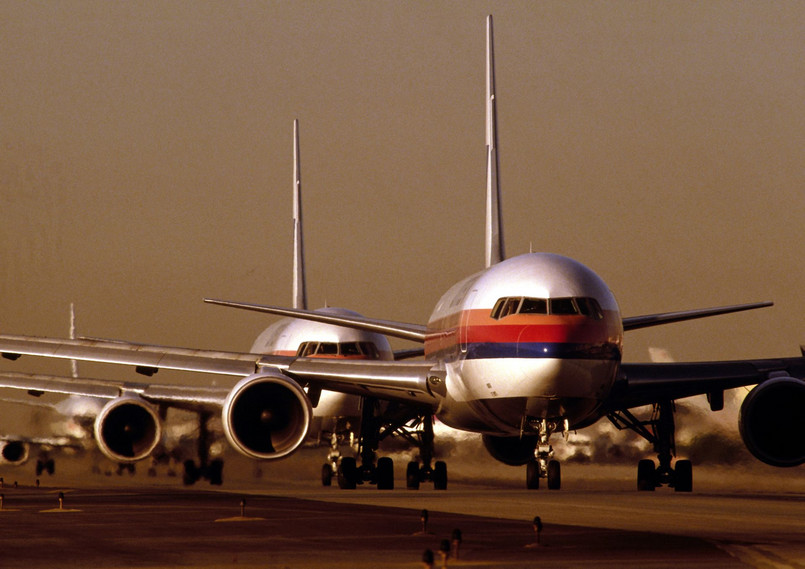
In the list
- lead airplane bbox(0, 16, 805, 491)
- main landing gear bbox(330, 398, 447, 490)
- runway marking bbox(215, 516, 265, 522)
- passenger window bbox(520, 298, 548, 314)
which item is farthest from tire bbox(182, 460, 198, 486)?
runway marking bbox(215, 516, 265, 522)

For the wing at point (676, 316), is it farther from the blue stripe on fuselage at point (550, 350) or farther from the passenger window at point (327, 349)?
the passenger window at point (327, 349)

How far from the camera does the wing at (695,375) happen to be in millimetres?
25234

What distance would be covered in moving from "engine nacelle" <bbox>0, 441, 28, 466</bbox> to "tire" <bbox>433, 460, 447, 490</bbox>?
29380mm

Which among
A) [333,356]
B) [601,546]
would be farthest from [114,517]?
[333,356]

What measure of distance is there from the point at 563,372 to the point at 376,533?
6.13 meters

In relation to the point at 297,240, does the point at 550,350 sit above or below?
below

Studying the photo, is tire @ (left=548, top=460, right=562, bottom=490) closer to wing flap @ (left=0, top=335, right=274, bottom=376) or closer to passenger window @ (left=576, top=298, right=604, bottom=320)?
passenger window @ (left=576, top=298, right=604, bottom=320)

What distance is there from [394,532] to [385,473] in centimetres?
1571

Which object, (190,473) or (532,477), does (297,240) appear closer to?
(190,473)

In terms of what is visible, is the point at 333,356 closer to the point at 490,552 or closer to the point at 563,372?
the point at 563,372

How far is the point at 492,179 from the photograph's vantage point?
3155 cm

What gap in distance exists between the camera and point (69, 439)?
2039 inches

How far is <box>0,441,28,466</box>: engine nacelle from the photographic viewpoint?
5862cm

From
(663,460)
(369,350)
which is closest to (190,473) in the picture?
(369,350)
